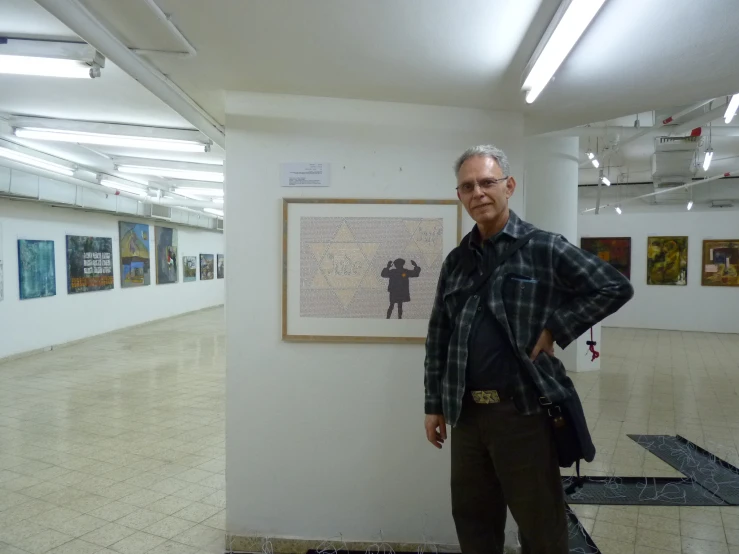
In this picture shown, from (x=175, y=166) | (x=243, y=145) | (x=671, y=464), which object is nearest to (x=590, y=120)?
(x=243, y=145)

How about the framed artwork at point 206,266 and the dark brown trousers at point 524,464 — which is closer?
the dark brown trousers at point 524,464

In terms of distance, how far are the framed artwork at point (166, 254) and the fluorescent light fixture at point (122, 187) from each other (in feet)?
10.9

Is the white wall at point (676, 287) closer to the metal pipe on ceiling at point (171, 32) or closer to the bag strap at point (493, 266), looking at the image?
the bag strap at point (493, 266)

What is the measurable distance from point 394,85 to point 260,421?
1.87m

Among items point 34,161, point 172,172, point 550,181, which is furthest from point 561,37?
point 172,172

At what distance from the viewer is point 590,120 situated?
9.16 feet

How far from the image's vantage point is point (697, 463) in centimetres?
387

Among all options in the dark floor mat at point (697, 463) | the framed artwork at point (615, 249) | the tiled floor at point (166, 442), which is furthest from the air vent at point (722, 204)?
the dark floor mat at point (697, 463)

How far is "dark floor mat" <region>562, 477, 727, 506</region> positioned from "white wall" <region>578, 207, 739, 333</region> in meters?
8.64

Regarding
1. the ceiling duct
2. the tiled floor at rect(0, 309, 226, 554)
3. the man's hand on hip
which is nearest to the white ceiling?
the man's hand on hip

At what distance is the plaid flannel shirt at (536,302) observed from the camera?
5.23 feet

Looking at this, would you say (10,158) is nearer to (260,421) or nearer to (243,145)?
(243,145)

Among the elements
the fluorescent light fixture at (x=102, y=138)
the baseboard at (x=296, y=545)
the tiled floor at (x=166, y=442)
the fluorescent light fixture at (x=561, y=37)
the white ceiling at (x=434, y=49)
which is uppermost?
the fluorescent light fixture at (x=102, y=138)

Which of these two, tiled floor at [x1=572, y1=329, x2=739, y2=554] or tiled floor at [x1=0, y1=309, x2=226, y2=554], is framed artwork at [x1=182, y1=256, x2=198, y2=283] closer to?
tiled floor at [x1=0, y1=309, x2=226, y2=554]
